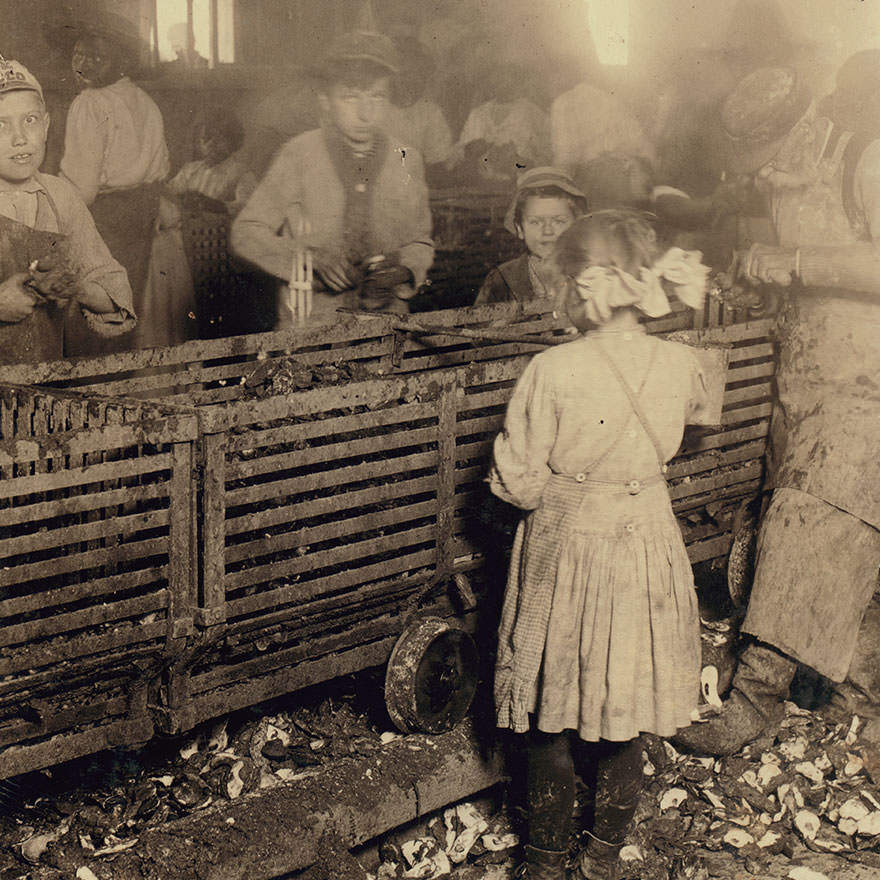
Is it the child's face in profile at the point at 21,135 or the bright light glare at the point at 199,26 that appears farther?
the bright light glare at the point at 199,26

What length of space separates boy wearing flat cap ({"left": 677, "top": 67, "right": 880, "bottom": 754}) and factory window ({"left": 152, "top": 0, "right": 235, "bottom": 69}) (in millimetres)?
2533

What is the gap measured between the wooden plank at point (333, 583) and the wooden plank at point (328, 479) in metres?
0.29

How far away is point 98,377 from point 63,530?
1.50 meters

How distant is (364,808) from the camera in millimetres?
3934

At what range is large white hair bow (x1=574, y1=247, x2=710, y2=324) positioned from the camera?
10.9 feet

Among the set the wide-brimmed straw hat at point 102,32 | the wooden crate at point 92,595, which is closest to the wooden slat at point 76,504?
the wooden crate at point 92,595

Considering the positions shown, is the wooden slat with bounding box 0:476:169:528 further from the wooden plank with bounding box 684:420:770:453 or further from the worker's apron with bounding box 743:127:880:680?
the worker's apron with bounding box 743:127:880:680

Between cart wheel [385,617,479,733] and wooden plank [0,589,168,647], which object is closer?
wooden plank [0,589,168,647]

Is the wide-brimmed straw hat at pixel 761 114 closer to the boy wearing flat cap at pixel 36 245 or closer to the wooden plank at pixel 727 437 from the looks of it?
the wooden plank at pixel 727 437

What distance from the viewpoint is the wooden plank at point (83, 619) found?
3.17m

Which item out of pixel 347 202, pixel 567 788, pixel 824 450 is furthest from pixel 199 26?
pixel 567 788

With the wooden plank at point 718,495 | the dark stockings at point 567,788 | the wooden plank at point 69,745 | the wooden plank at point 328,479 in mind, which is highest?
the wooden plank at point 328,479

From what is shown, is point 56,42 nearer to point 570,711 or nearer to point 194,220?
point 194,220

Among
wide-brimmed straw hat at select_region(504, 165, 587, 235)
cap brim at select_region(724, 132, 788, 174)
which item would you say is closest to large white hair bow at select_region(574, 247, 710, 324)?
cap brim at select_region(724, 132, 788, 174)
